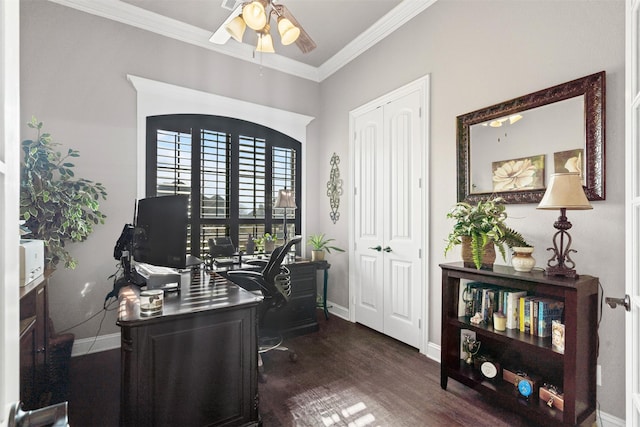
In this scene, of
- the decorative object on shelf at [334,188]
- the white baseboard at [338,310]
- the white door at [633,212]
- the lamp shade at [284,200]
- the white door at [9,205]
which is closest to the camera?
the white door at [9,205]

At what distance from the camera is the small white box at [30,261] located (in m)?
1.78

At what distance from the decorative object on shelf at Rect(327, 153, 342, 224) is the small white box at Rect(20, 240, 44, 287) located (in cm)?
296

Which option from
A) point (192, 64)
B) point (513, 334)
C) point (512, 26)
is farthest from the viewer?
point (192, 64)

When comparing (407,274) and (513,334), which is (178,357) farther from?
(407,274)

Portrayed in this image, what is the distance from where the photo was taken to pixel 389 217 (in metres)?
3.38

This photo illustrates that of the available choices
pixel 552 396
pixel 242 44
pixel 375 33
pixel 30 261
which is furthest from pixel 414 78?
pixel 30 261

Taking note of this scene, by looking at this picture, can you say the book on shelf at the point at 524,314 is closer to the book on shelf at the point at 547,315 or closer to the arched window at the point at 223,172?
the book on shelf at the point at 547,315

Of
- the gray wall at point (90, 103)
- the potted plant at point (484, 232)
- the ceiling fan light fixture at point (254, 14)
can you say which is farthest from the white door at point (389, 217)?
the gray wall at point (90, 103)

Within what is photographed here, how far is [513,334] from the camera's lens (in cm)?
199

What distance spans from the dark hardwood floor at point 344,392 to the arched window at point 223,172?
149 centimetres

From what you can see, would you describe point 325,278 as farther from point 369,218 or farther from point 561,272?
point 561,272

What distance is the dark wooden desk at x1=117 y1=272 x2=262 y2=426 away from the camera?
1.50 metres

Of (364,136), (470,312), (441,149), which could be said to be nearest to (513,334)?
(470,312)

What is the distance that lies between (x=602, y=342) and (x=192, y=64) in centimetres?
431
